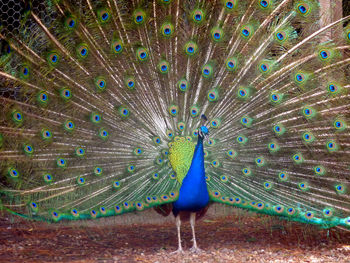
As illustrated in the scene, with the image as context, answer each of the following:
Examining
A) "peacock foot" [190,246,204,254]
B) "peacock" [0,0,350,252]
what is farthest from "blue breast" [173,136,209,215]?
"peacock foot" [190,246,204,254]

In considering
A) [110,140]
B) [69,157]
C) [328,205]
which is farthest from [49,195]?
[328,205]

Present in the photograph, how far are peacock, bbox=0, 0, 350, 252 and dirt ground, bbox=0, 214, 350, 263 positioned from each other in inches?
17.0

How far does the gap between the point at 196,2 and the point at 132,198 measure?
191 cm

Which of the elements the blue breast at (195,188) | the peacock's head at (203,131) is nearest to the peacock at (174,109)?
the blue breast at (195,188)

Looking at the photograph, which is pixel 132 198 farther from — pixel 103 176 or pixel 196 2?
pixel 196 2

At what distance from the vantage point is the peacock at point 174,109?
13.4 feet

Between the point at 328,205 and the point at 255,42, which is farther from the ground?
the point at 255,42

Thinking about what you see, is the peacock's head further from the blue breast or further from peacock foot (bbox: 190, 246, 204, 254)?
peacock foot (bbox: 190, 246, 204, 254)

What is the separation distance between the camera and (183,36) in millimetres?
4176

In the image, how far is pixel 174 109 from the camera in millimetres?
4258

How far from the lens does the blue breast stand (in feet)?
12.9

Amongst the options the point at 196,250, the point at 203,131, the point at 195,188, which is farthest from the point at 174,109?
the point at 196,250

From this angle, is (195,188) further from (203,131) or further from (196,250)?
(196,250)

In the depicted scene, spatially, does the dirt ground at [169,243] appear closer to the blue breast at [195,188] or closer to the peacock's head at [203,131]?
the blue breast at [195,188]
